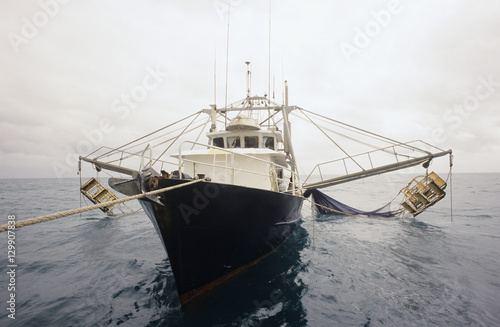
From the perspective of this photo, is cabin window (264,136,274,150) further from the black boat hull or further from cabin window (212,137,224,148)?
the black boat hull

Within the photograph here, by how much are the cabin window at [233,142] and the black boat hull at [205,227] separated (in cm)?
360

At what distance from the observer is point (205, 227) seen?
16.2ft

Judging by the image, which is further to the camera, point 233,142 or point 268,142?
point 268,142

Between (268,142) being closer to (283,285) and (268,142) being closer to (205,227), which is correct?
(205,227)

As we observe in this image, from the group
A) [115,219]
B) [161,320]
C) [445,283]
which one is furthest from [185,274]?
[115,219]

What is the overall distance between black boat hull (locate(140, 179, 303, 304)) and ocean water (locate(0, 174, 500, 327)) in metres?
0.52

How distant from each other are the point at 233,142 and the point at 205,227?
15.4ft

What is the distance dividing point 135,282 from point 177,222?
2.80m

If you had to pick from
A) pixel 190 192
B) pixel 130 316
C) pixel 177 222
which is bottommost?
pixel 130 316

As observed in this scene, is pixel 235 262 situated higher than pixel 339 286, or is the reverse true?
pixel 235 262

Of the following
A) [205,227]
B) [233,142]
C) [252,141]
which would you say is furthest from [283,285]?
[233,142]

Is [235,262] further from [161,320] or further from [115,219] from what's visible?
[115,219]

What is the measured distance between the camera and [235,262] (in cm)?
568

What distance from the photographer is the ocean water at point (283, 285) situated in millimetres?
4461
